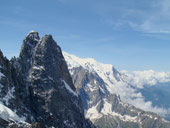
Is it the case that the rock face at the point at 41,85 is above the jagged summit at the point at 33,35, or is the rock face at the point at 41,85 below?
below

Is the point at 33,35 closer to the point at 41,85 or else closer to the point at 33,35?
the point at 33,35

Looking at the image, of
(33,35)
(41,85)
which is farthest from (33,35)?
(41,85)

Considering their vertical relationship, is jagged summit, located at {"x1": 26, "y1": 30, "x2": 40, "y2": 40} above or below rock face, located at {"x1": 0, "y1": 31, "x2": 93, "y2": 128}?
above

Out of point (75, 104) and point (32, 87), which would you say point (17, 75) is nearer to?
point (32, 87)

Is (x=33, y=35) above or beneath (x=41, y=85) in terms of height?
above

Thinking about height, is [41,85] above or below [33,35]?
below

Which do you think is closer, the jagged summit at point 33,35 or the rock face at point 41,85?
the rock face at point 41,85

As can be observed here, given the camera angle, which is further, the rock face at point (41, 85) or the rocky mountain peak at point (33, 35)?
the rocky mountain peak at point (33, 35)

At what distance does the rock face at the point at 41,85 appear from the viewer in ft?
336

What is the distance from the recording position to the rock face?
102 meters

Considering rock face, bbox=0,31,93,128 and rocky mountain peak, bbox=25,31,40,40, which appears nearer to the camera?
rock face, bbox=0,31,93,128

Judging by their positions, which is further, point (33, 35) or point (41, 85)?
point (33, 35)

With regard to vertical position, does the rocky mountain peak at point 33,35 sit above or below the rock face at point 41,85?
above

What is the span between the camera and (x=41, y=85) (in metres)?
121
